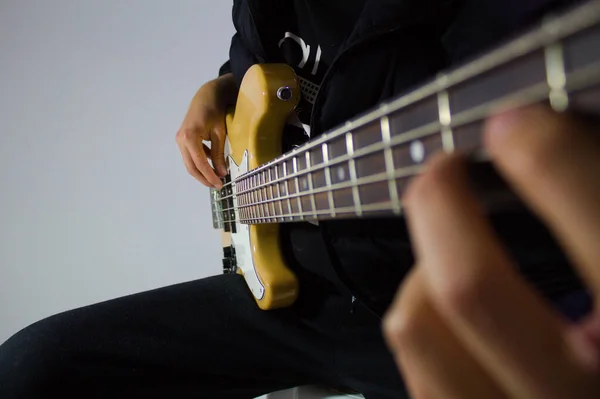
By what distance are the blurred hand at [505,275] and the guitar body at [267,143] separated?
39 centimetres

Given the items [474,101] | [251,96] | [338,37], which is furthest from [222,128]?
[474,101]

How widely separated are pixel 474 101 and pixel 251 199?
41 cm

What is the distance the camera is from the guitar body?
559 millimetres

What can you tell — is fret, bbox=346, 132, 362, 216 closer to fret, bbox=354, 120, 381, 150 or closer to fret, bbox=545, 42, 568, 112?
fret, bbox=354, 120, 381, 150

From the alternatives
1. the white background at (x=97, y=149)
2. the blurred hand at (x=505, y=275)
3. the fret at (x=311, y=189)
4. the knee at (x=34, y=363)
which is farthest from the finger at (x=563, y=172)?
the white background at (x=97, y=149)

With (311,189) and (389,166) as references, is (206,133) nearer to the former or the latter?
(311,189)

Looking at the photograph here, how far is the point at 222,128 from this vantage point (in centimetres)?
78

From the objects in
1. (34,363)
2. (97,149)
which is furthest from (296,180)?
(97,149)

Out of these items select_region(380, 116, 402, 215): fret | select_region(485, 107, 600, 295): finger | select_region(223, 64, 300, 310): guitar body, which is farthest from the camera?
select_region(223, 64, 300, 310): guitar body

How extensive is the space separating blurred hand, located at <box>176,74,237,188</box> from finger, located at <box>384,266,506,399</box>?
0.63 m

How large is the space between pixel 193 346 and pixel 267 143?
34 centimetres

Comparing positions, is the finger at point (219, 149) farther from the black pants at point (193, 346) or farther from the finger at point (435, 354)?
the finger at point (435, 354)

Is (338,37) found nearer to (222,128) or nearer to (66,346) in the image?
(222,128)

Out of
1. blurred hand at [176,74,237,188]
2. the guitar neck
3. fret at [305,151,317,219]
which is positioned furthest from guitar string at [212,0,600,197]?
blurred hand at [176,74,237,188]
